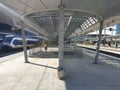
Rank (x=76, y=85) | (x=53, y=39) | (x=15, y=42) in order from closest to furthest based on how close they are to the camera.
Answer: (x=76, y=85) → (x=15, y=42) → (x=53, y=39)

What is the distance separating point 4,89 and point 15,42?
1120 inches

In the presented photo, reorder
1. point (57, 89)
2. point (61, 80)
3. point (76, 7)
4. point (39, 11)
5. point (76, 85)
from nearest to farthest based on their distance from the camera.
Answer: point (57, 89), point (76, 85), point (61, 80), point (76, 7), point (39, 11)

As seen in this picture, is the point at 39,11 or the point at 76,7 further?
the point at 39,11

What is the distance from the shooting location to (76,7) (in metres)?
10.0

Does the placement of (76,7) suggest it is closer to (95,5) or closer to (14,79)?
(95,5)

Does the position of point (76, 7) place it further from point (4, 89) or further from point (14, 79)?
point (4, 89)

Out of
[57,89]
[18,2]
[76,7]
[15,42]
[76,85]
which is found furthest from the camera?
[15,42]

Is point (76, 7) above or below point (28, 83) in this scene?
above

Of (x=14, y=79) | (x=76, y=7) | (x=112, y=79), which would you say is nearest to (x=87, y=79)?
(x=112, y=79)

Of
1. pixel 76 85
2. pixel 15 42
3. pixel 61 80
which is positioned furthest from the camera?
pixel 15 42

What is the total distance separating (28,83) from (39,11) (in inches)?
186

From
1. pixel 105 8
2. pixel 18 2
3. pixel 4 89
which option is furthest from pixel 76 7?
pixel 4 89

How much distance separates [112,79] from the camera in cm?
846

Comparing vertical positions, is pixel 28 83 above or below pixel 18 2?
below
